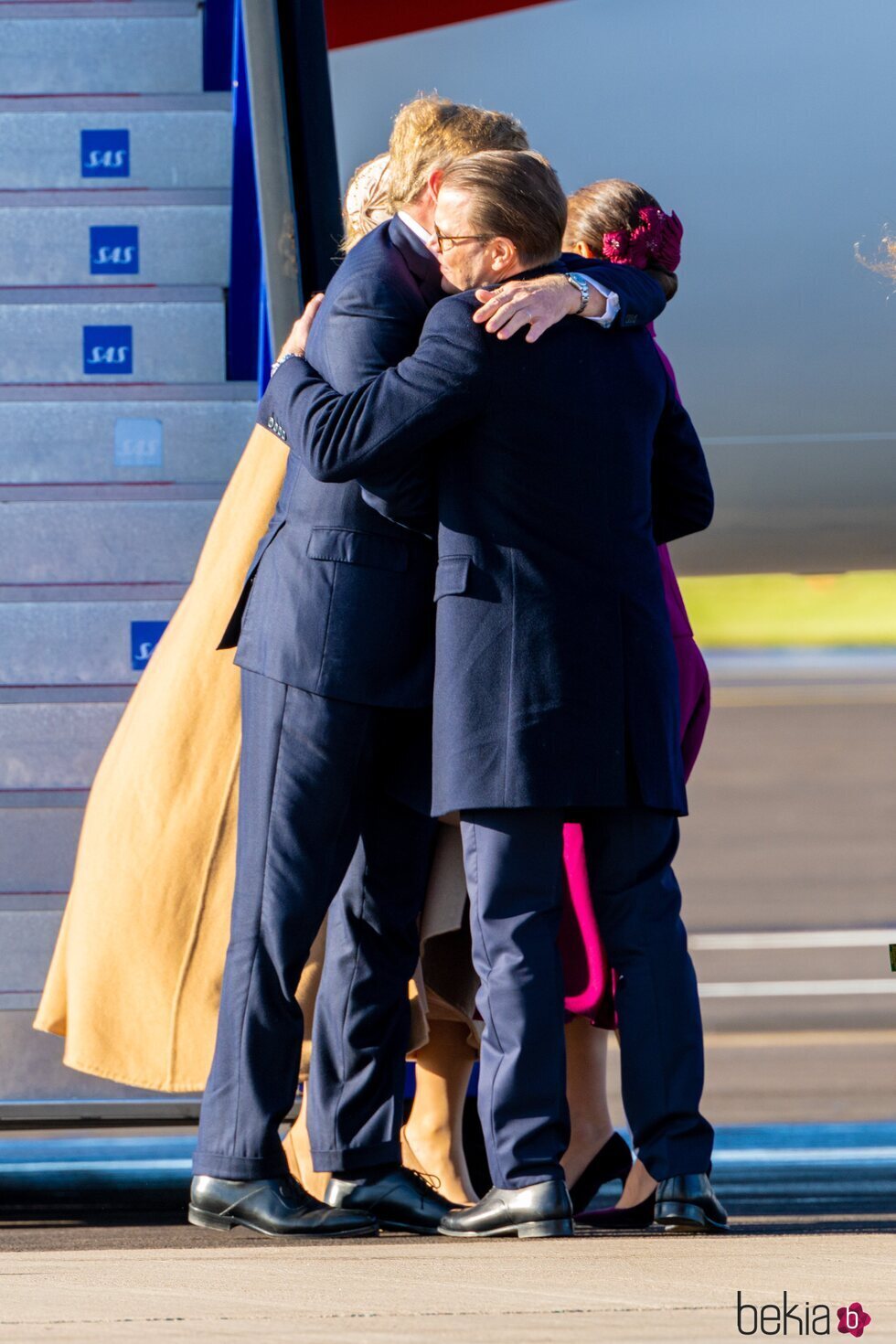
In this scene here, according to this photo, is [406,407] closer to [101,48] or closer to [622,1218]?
[622,1218]

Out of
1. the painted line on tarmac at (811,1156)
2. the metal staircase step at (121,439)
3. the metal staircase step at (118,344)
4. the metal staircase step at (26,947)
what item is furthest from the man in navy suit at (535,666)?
the metal staircase step at (118,344)

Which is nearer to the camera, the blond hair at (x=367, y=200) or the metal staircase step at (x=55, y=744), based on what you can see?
the blond hair at (x=367, y=200)

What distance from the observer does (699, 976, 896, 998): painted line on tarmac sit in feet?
15.8

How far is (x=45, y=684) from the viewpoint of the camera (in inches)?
116

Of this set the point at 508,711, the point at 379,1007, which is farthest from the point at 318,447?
the point at 379,1007

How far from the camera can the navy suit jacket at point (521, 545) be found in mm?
1891

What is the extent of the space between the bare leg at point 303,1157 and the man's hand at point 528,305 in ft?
3.11

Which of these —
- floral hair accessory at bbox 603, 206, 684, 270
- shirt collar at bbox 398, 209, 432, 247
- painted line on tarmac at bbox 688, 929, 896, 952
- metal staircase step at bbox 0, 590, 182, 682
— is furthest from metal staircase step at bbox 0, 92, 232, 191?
painted line on tarmac at bbox 688, 929, 896, 952

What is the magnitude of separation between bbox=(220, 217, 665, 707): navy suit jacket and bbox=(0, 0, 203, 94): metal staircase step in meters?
1.56

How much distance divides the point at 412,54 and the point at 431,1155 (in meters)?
2.25

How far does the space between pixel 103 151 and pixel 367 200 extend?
4.16ft

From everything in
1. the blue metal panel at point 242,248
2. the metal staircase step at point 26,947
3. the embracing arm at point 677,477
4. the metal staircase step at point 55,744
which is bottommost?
the metal staircase step at point 26,947

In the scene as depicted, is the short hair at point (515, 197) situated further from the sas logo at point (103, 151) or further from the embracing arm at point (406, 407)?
the sas logo at point (103, 151)

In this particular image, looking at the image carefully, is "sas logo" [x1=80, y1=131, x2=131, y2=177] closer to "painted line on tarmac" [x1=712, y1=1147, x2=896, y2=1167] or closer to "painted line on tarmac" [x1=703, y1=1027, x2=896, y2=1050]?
"painted line on tarmac" [x1=712, y1=1147, x2=896, y2=1167]
